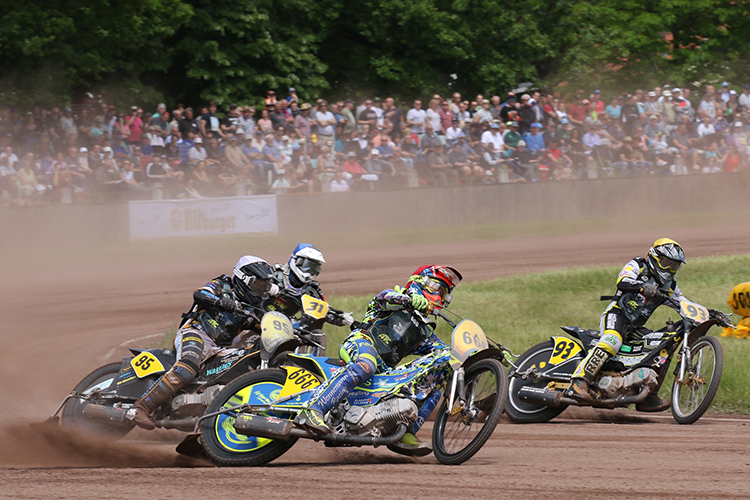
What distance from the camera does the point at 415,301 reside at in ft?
22.3

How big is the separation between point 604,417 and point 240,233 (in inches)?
544

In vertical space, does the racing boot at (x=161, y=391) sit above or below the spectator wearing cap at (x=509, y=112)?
below

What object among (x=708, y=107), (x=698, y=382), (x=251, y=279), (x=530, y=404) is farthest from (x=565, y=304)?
(x=708, y=107)

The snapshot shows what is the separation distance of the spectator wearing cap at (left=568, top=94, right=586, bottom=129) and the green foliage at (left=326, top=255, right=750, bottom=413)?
827cm

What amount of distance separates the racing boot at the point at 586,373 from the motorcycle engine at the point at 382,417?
273 centimetres

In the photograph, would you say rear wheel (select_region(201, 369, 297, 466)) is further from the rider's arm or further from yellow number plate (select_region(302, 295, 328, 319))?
the rider's arm

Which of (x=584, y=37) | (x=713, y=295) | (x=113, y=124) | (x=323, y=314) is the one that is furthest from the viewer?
(x=584, y=37)

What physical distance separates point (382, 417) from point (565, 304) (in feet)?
27.5

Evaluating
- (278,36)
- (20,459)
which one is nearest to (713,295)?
(20,459)

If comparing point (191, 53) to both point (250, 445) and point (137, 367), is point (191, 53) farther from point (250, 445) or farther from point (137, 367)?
point (250, 445)

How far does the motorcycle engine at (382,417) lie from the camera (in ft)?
22.2

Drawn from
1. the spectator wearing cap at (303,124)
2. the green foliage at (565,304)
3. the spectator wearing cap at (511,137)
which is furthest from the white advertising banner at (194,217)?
the green foliage at (565,304)

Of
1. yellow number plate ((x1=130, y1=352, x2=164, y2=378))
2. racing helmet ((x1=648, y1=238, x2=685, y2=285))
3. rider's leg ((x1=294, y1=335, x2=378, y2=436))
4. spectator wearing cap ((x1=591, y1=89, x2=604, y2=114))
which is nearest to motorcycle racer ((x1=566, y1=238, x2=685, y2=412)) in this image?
racing helmet ((x1=648, y1=238, x2=685, y2=285))

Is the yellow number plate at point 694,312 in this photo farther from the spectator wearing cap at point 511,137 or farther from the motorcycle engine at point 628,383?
the spectator wearing cap at point 511,137
